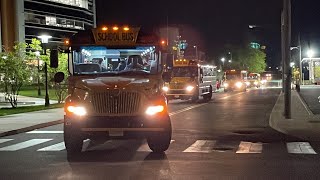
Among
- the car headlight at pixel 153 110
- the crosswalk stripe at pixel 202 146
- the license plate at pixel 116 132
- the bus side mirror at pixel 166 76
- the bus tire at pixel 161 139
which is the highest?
the bus side mirror at pixel 166 76

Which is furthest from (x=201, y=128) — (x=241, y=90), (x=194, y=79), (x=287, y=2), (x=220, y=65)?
(x=220, y=65)

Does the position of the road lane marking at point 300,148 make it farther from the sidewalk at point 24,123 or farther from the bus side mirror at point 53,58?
the sidewalk at point 24,123

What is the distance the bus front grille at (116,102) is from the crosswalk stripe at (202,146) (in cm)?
243

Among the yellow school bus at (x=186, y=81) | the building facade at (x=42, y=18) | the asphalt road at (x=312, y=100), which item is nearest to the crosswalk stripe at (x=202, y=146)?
the asphalt road at (x=312, y=100)

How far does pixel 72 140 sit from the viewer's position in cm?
1325

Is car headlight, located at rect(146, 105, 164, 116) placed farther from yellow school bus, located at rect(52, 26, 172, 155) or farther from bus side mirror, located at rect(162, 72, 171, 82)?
bus side mirror, located at rect(162, 72, 171, 82)

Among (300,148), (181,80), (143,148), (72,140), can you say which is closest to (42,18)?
(181,80)

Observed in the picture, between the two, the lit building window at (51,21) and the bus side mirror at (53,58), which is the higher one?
the lit building window at (51,21)

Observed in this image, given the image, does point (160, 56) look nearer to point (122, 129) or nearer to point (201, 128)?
point (122, 129)

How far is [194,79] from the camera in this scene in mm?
39219

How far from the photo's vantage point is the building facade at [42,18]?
101 m

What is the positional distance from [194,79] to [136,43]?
25.5 metres

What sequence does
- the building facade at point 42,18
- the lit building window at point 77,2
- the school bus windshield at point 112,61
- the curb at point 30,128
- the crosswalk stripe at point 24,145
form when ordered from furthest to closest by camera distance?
1. the lit building window at point 77,2
2. the building facade at point 42,18
3. the curb at point 30,128
4. the crosswalk stripe at point 24,145
5. the school bus windshield at point 112,61

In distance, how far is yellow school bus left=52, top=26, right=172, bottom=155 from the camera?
41.8ft
